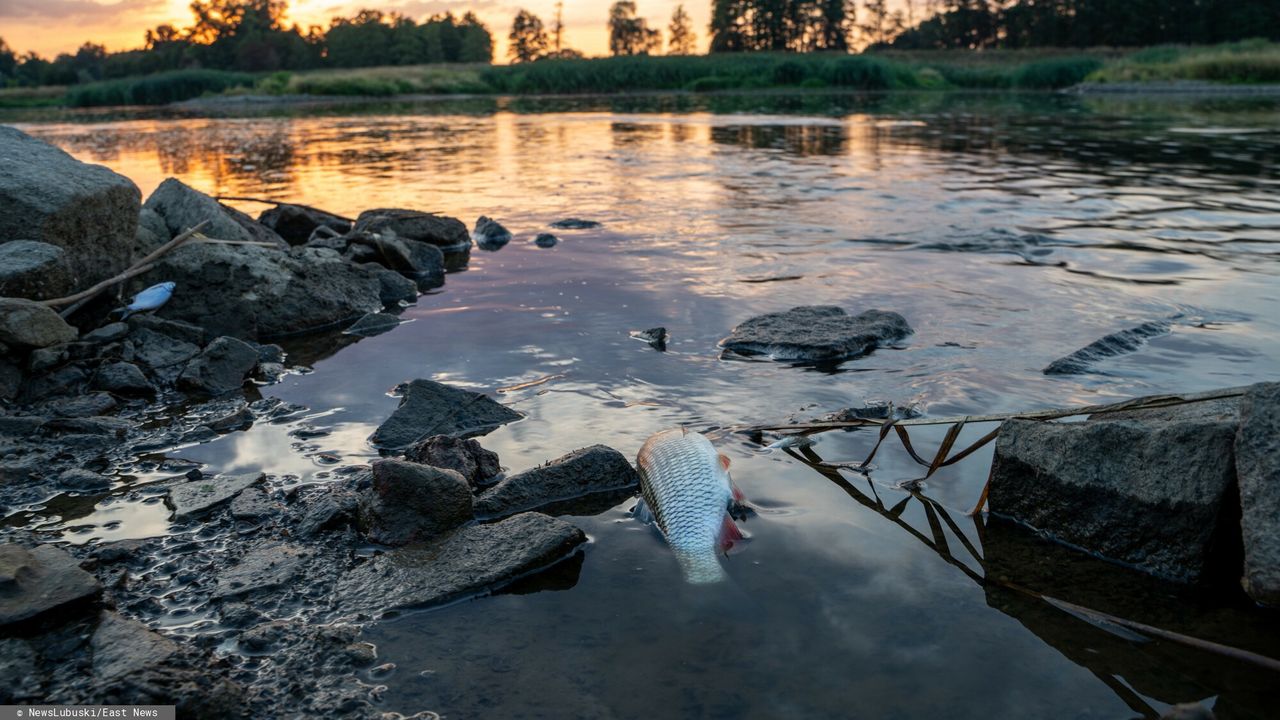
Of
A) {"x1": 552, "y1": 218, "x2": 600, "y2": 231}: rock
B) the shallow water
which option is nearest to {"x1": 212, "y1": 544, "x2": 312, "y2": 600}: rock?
the shallow water

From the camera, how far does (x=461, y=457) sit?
3762 mm

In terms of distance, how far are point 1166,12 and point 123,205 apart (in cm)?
7853

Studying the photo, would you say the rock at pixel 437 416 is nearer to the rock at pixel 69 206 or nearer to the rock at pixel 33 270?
the rock at pixel 33 270

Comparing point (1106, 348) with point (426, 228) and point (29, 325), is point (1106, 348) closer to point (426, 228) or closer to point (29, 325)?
point (29, 325)

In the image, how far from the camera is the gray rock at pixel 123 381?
15.9ft

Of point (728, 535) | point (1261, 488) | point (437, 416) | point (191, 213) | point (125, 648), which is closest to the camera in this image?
point (125, 648)

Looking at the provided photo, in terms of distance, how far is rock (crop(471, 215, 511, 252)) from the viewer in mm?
9263

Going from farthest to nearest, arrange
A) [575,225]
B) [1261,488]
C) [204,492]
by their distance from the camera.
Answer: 1. [575,225]
2. [204,492]
3. [1261,488]

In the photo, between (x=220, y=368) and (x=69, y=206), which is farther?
(x=69, y=206)

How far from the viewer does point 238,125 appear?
32.3 metres

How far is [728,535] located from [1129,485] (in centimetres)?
135

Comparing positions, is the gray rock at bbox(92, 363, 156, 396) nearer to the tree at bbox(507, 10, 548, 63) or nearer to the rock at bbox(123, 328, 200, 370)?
the rock at bbox(123, 328, 200, 370)

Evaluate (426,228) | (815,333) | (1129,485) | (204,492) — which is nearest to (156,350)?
(204,492)

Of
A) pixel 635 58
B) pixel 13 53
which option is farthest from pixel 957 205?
pixel 13 53
